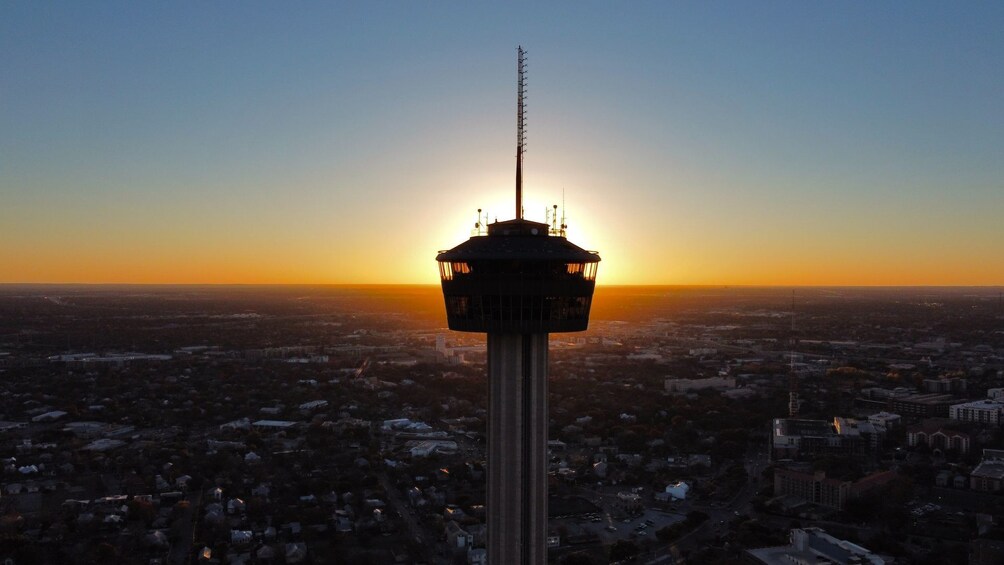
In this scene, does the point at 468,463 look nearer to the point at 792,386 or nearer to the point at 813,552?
the point at 813,552

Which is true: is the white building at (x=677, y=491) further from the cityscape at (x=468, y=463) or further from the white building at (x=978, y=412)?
the white building at (x=978, y=412)

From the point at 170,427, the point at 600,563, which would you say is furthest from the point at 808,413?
the point at 170,427

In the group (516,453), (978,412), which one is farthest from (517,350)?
(978,412)

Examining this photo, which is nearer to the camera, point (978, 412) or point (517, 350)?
point (517, 350)

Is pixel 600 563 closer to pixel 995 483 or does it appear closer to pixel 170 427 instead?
pixel 995 483

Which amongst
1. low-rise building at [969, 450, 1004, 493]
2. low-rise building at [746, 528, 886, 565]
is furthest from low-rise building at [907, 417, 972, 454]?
low-rise building at [746, 528, 886, 565]

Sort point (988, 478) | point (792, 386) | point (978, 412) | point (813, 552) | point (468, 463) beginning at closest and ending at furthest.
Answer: point (813, 552), point (988, 478), point (468, 463), point (978, 412), point (792, 386)

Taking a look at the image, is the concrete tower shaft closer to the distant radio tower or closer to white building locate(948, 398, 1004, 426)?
the distant radio tower
